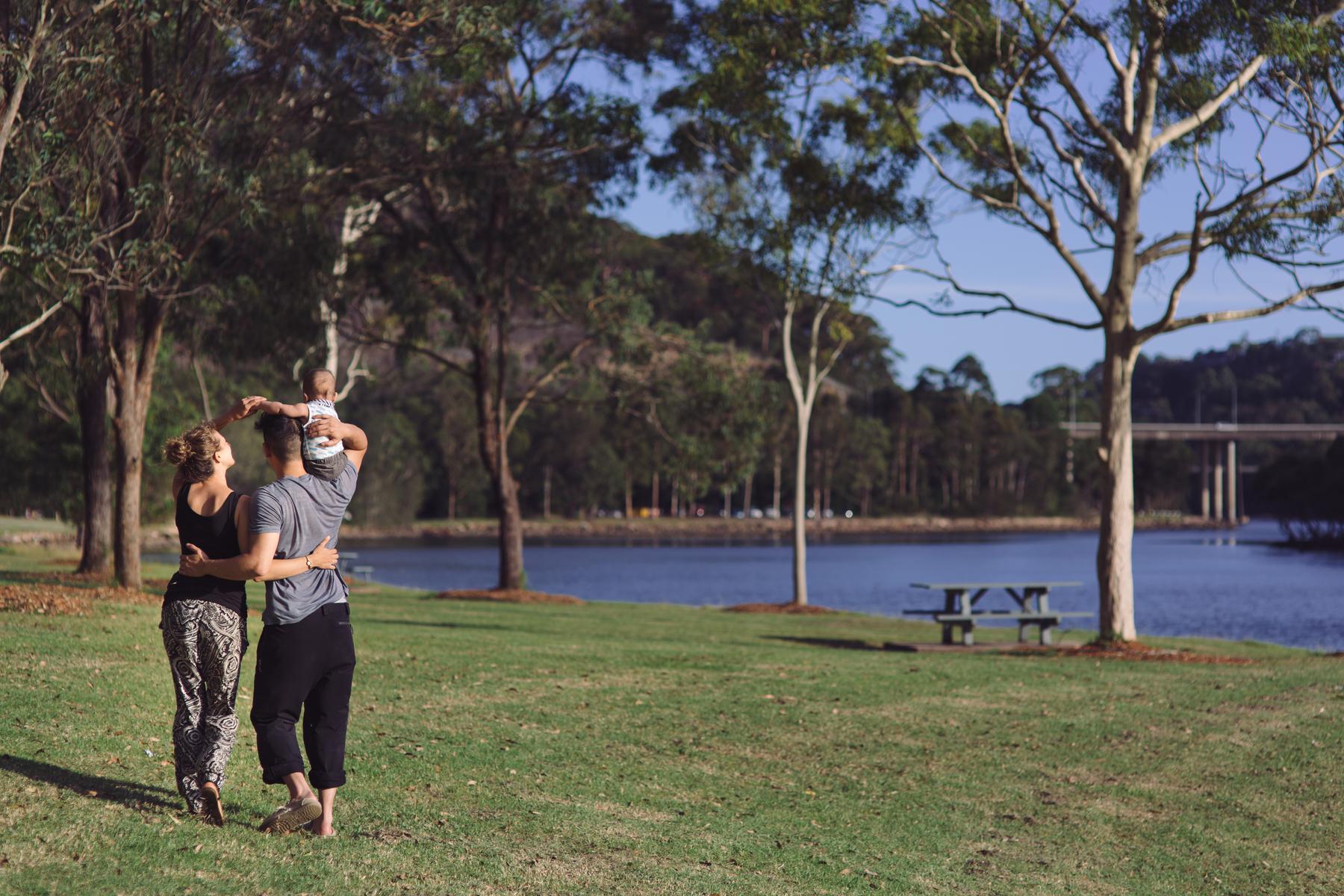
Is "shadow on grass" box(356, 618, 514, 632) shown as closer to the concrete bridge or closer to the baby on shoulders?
the baby on shoulders

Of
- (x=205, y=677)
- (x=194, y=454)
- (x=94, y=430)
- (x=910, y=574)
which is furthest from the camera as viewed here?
(x=910, y=574)

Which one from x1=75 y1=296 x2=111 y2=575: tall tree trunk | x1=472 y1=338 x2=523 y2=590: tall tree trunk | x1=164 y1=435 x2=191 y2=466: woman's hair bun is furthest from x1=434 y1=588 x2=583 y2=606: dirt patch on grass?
x1=164 y1=435 x2=191 y2=466: woman's hair bun

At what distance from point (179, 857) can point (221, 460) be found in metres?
1.66

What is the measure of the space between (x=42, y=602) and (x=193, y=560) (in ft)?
25.6

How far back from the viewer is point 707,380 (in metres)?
25.7

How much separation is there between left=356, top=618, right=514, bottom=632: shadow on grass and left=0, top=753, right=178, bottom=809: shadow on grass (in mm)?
8985

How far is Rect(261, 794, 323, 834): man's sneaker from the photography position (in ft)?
18.4

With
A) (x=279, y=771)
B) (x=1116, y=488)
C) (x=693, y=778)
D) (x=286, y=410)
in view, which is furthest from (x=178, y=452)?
(x=1116, y=488)

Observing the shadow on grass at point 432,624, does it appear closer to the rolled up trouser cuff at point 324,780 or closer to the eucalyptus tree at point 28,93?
the eucalyptus tree at point 28,93

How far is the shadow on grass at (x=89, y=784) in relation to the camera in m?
6.02

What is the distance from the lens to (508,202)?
82.1 ft

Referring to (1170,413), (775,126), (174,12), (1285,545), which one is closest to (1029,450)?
(1285,545)

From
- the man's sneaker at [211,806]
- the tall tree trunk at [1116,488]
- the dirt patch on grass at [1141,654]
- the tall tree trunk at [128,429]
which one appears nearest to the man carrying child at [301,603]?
the man's sneaker at [211,806]

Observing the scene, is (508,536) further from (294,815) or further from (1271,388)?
(1271,388)
